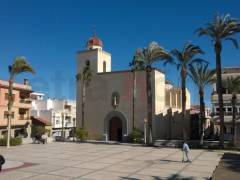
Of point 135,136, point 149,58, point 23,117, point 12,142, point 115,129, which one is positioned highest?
point 149,58

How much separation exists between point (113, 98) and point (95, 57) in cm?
714

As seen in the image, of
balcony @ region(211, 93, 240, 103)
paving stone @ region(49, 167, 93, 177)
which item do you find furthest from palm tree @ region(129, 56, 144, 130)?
paving stone @ region(49, 167, 93, 177)

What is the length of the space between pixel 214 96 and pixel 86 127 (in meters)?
18.5

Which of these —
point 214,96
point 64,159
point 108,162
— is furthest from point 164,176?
point 214,96

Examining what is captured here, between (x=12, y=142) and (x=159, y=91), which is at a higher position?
(x=159, y=91)

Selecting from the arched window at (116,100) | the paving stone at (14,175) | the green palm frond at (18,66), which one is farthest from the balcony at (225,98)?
the paving stone at (14,175)

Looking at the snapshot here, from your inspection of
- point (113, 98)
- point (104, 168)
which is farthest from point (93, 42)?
point (104, 168)

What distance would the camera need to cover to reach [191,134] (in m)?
52.7

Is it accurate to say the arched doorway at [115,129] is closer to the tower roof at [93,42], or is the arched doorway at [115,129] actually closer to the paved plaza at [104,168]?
the tower roof at [93,42]

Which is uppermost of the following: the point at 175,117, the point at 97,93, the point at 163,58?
the point at 163,58

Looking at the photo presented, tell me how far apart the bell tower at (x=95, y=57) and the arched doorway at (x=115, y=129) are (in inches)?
305

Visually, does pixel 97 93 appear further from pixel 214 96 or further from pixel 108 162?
pixel 108 162

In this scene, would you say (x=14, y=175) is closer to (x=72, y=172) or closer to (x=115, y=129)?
(x=72, y=172)

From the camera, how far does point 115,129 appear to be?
46219mm
